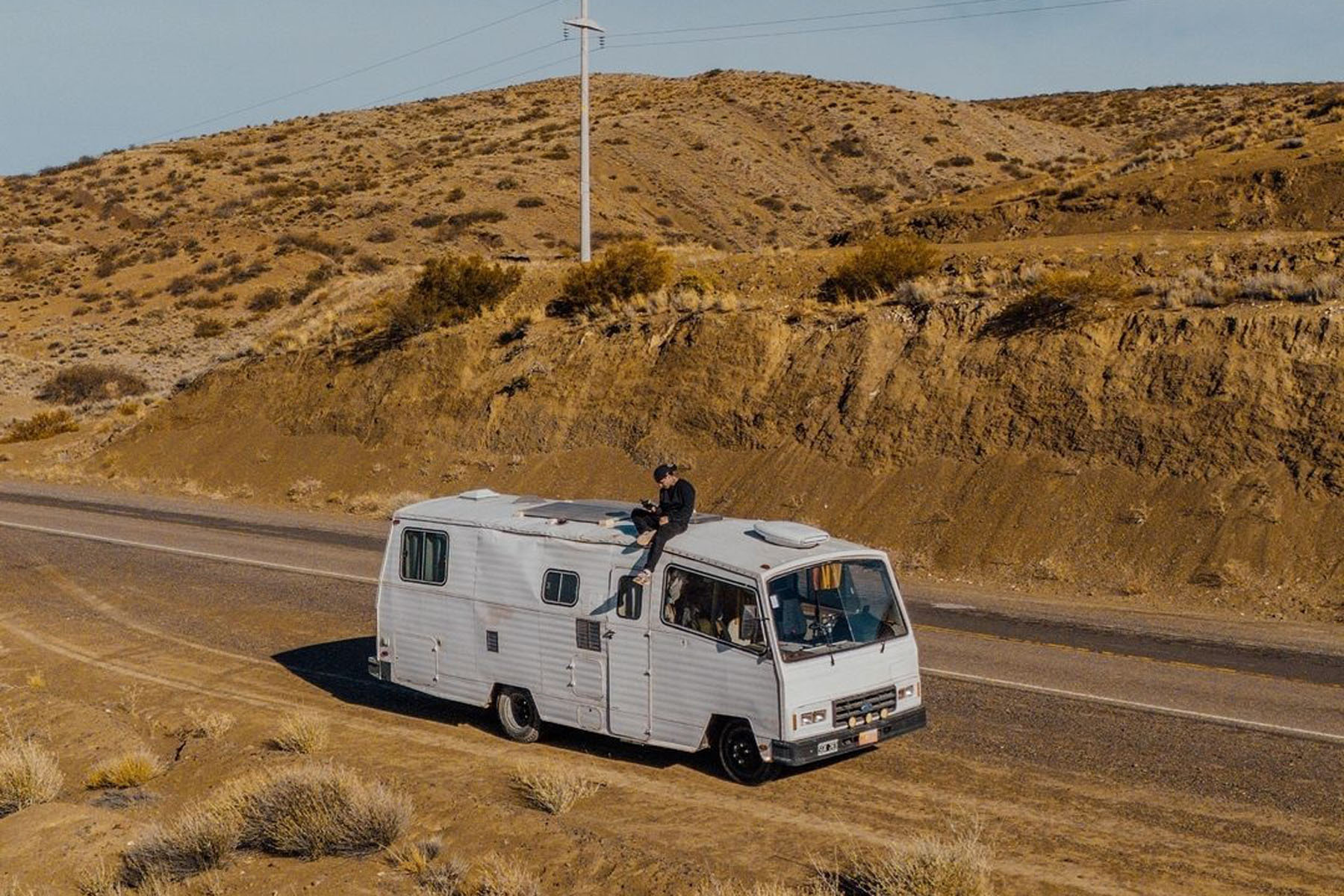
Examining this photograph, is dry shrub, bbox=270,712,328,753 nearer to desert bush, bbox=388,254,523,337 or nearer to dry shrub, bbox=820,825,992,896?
dry shrub, bbox=820,825,992,896

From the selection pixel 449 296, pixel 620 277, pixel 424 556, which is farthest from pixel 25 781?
pixel 449 296

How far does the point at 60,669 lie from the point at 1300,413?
20.5m

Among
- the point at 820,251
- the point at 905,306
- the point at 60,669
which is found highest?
the point at 820,251

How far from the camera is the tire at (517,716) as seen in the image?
41.1 feet

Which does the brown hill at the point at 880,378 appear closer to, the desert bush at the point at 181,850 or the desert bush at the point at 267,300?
the desert bush at the point at 267,300

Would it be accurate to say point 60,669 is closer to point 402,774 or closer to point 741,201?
point 402,774

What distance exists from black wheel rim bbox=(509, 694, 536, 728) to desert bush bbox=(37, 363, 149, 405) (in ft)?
171

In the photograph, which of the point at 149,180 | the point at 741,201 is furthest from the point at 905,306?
the point at 149,180

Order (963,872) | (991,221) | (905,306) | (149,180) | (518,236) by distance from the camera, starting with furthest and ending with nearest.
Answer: (149,180), (518,236), (991,221), (905,306), (963,872)

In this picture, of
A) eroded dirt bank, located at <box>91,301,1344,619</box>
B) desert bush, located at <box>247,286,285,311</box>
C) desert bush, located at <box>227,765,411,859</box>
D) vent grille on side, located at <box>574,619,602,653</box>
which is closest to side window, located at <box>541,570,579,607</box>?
vent grille on side, located at <box>574,619,602,653</box>

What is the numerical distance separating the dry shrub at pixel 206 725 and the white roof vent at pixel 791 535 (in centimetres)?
637

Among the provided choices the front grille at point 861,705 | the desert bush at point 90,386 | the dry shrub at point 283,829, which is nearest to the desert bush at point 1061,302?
the front grille at point 861,705

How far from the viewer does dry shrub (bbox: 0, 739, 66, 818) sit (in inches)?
464

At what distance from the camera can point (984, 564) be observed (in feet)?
73.3
